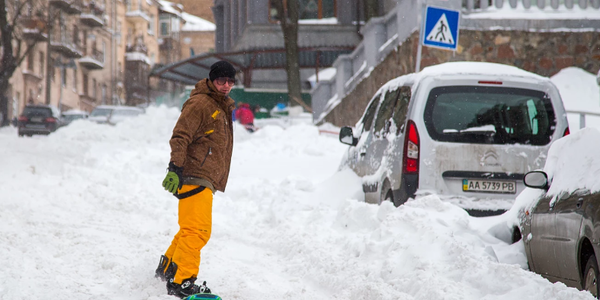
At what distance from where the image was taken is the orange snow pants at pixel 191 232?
4.92m

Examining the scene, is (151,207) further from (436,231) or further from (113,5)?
(113,5)

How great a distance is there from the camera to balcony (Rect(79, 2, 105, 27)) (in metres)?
61.5

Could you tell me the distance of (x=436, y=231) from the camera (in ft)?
18.4

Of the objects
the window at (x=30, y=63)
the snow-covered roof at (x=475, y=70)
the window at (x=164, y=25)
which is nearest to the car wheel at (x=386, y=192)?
the snow-covered roof at (x=475, y=70)

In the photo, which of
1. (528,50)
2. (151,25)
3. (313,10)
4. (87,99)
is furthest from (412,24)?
(151,25)

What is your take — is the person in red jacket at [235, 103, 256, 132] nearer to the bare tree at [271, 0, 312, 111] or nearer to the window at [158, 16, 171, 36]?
the bare tree at [271, 0, 312, 111]

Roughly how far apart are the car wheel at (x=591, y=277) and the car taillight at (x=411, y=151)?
10.0 ft

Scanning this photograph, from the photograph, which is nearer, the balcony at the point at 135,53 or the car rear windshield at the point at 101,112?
the car rear windshield at the point at 101,112

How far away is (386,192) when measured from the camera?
7.48 metres

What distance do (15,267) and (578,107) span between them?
404 inches

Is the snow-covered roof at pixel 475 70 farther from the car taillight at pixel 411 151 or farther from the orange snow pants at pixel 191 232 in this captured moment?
the orange snow pants at pixel 191 232

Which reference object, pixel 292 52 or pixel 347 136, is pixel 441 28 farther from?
pixel 292 52

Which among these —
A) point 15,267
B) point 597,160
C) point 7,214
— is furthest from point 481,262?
point 7,214

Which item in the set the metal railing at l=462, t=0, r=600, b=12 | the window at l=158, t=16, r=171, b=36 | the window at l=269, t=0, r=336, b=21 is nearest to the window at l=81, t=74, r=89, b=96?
the window at l=158, t=16, r=171, b=36
